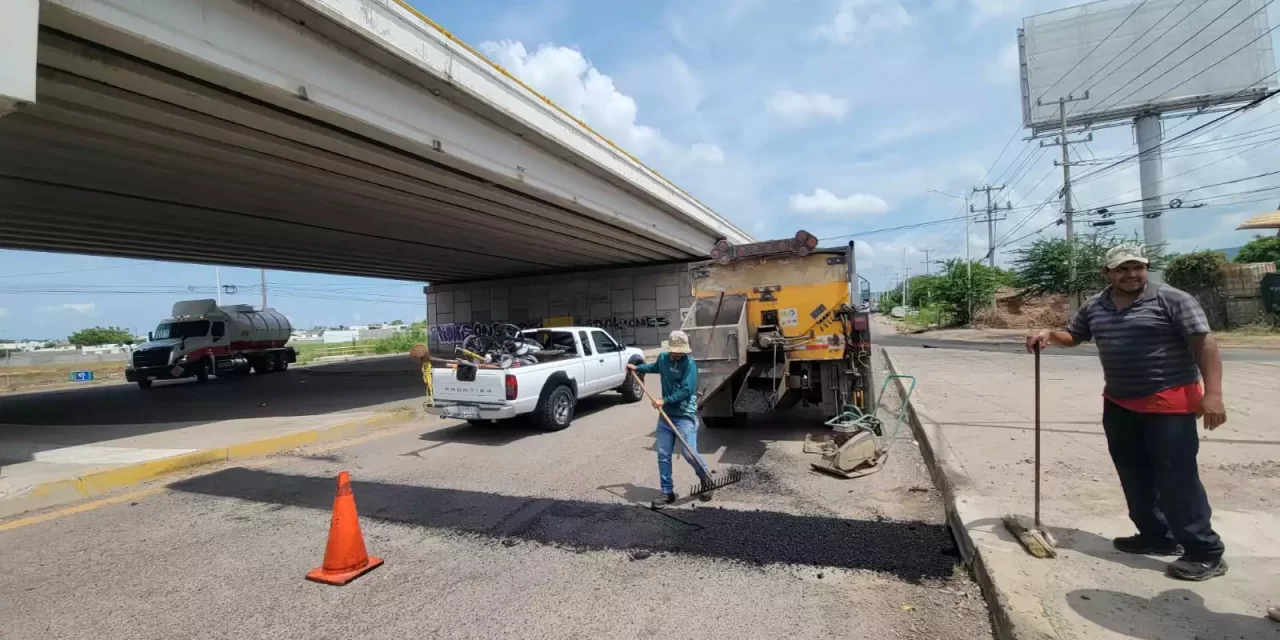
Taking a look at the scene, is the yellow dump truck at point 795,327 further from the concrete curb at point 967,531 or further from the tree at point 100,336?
the tree at point 100,336

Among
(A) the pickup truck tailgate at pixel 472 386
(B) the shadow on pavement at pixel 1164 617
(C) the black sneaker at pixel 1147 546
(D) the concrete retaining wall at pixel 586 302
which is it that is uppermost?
(D) the concrete retaining wall at pixel 586 302

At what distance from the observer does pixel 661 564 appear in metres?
4.21

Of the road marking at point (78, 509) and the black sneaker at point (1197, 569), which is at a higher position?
the black sneaker at point (1197, 569)

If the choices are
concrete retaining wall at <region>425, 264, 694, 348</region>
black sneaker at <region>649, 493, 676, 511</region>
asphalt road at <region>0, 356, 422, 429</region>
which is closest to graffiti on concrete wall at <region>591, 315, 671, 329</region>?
concrete retaining wall at <region>425, 264, 694, 348</region>

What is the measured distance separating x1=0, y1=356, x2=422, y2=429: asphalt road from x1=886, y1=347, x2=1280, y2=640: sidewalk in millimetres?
11249

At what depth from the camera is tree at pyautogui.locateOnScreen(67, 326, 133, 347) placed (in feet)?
268

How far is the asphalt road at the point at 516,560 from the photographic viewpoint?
3.48 metres

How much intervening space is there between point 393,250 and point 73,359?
36677 mm

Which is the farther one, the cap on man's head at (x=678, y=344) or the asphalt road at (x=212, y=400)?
the asphalt road at (x=212, y=400)

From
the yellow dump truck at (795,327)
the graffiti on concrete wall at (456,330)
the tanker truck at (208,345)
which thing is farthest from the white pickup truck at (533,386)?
the graffiti on concrete wall at (456,330)

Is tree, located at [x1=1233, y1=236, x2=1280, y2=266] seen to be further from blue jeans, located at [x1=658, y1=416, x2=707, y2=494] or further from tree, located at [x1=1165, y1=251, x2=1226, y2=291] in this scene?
blue jeans, located at [x1=658, y1=416, x2=707, y2=494]

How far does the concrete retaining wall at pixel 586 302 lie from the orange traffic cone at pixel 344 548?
26.1 m

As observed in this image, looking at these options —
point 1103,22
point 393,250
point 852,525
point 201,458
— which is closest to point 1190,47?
point 1103,22

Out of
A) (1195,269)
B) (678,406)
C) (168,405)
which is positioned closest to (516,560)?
(678,406)
